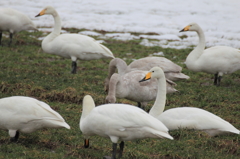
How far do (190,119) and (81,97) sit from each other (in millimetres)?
2932

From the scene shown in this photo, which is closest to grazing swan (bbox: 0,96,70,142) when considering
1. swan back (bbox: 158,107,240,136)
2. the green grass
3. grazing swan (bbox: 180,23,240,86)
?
the green grass

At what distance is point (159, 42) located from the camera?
15.5 metres

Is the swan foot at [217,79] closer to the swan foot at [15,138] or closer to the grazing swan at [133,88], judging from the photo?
the grazing swan at [133,88]

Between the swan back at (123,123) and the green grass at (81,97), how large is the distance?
389mm

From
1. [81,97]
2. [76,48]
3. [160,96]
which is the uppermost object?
[76,48]

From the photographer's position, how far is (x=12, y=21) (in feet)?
44.7

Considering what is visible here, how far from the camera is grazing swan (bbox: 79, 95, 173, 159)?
195 inches

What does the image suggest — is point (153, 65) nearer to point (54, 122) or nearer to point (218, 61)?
point (218, 61)

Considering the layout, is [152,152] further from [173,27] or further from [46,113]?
[173,27]

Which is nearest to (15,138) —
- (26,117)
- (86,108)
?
(26,117)

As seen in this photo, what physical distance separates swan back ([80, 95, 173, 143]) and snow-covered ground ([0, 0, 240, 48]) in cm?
997

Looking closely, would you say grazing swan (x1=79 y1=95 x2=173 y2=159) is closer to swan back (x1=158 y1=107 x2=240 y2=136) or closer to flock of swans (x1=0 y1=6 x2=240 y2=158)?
flock of swans (x1=0 y1=6 x2=240 y2=158)

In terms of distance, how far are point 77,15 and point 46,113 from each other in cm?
1636

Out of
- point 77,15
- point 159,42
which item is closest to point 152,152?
point 159,42
